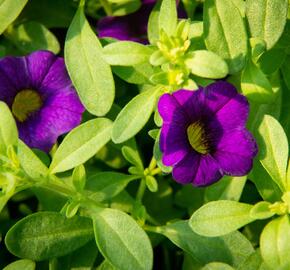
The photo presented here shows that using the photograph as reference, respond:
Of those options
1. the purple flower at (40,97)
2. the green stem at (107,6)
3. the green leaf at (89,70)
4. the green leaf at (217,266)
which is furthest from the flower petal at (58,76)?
the green leaf at (217,266)

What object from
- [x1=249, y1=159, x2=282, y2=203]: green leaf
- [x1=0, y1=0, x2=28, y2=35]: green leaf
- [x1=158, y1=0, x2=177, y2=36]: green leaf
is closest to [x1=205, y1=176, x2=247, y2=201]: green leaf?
[x1=249, y1=159, x2=282, y2=203]: green leaf

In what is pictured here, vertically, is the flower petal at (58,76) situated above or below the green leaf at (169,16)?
below

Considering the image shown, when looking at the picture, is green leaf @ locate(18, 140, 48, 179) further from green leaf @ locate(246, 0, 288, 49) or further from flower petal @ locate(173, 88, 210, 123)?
green leaf @ locate(246, 0, 288, 49)

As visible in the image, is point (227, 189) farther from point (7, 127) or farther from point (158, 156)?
point (7, 127)

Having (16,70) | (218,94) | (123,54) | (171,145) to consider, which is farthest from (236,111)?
(16,70)

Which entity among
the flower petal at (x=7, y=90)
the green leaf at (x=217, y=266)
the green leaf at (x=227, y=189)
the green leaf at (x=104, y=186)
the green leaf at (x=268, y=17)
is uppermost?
the green leaf at (x=268, y=17)

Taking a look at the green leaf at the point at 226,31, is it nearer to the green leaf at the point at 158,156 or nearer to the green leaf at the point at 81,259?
the green leaf at the point at 158,156

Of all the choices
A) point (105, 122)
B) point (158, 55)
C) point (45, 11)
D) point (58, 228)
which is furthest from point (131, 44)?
point (45, 11)

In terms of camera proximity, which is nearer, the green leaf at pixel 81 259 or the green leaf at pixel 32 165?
the green leaf at pixel 32 165

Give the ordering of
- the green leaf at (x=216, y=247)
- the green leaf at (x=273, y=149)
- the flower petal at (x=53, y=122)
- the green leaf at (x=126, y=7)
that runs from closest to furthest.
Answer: the green leaf at (x=273, y=149), the green leaf at (x=216, y=247), the flower petal at (x=53, y=122), the green leaf at (x=126, y=7)
